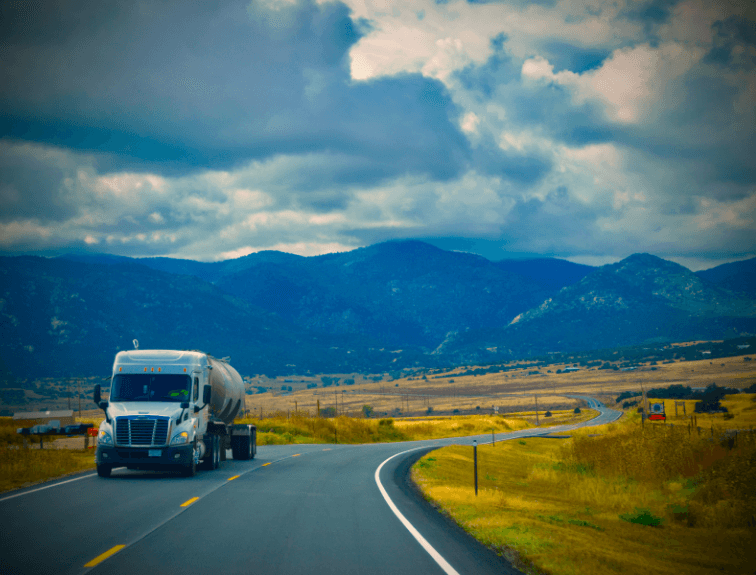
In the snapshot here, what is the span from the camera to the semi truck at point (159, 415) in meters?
20.0

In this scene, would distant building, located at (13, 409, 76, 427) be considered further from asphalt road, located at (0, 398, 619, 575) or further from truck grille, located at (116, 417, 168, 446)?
asphalt road, located at (0, 398, 619, 575)

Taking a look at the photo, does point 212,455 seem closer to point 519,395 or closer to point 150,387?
point 150,387

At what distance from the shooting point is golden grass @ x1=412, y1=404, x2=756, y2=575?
11.0m

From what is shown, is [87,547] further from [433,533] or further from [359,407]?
[359,407]

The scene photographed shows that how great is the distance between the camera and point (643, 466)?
26766 millimetres

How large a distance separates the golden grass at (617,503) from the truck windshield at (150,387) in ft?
26.5

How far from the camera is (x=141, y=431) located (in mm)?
20016

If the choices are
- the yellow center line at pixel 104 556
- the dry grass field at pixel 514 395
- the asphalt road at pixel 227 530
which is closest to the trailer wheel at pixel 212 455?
the asphalt road at pixel 227 530

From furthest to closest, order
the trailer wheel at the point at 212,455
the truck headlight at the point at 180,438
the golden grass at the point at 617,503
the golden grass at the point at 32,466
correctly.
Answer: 1. the trailer wheel at the point at 212,455
2. the truck headlight at the point at 180,438
3. the golden grass at the point at 32,466
4. the golden grass at the point at 617,503

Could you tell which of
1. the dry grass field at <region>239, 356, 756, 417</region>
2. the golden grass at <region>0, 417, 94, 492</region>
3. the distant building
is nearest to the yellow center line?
the golden grass at <region>0, 417, 94, 492</region>

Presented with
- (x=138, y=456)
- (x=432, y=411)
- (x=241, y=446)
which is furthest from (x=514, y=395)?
(x=138, y=456)

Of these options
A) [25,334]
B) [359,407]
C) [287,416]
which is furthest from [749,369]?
[25,334]

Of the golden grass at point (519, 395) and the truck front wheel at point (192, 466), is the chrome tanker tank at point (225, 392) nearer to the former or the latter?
the truck front wheel at point (192, 466)

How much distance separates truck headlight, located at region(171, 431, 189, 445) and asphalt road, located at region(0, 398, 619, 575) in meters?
1.11
